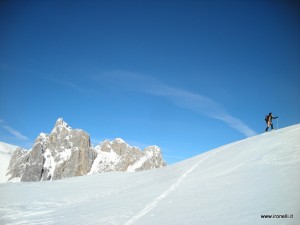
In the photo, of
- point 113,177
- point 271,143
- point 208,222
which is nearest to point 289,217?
point 208,222

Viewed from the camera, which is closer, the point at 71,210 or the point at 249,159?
the point at 71,210

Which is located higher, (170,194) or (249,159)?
(249,159)

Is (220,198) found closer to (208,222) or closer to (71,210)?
(208,222)

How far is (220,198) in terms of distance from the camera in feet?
38.8

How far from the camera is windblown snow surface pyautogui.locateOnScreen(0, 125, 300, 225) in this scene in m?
9.80

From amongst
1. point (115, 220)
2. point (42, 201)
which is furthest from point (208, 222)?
point (42, 201)

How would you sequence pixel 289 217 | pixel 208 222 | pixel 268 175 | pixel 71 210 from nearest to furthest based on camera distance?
pixel 289 217 < pixel 208 222 < pixel 268 175 < pixel 71 210

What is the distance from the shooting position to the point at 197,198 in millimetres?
12664

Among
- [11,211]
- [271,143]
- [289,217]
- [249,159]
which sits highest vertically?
[271,143]

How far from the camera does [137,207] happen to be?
13.2m

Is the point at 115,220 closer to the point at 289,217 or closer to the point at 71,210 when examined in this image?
the point at 71,210

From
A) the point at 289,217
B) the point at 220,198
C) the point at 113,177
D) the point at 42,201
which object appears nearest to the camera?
the point at 289,217

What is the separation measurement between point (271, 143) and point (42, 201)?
14443 mm

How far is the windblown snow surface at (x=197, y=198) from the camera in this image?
9.80 meters
